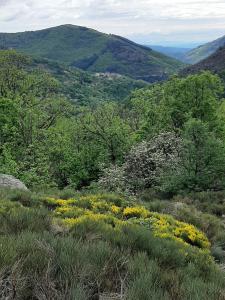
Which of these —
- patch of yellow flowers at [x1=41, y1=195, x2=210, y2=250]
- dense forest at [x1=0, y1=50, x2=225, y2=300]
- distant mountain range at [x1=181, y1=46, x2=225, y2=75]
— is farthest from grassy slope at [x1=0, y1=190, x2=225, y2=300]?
distant mountain range at [x1=181, y1=46, x2=225, y2=75]

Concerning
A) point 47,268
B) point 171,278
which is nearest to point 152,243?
point 171,278

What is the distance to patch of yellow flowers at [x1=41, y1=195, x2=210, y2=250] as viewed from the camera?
29.7 ft

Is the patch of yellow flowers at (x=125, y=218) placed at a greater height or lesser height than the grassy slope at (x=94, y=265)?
lesser

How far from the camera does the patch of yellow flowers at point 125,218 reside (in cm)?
905

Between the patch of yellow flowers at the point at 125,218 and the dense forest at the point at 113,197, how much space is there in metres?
0.04

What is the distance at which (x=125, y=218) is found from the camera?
11477 millimetres

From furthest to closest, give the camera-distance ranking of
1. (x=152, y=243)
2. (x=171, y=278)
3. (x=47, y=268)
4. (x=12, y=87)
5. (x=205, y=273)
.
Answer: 1. (x=12, y=87)
2. (x=152, y=243)
3. (x=205, y=273)
4. (x=171, y=278)
5. (x=47, y=268)

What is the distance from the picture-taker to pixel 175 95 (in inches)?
1361

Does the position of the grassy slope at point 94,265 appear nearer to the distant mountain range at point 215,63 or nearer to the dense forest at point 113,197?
the dense forest at point 113,197

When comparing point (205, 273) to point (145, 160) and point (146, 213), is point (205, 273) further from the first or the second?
point (145, 160)

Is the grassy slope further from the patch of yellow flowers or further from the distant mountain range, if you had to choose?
the distant mountain range

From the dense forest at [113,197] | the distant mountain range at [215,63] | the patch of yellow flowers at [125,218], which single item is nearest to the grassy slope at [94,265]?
the dense forest at [113,197]

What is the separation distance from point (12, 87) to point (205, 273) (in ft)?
135

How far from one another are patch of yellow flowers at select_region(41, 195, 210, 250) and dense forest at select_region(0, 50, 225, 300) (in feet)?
0.14
